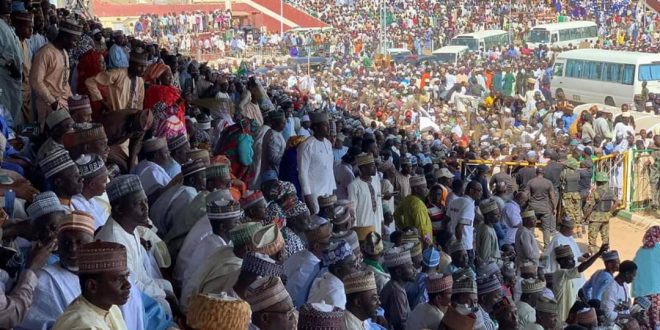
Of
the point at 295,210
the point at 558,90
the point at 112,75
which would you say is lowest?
the point at 558,90

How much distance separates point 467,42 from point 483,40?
598 mm

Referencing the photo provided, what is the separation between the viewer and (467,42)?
3900 cm

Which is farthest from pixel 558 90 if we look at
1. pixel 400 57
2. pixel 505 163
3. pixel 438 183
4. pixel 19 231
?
pixel 19 231

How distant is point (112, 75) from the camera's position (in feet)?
29.2

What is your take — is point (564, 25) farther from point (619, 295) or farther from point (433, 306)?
point (433, 306)

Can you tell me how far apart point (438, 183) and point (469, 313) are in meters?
5.53

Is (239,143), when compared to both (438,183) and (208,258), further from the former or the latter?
(208,258)

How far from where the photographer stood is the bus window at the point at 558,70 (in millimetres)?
31109

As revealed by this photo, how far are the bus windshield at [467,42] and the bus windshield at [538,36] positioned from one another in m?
2.07

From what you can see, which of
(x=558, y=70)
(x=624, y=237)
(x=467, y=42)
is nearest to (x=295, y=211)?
(x=624, y=237)

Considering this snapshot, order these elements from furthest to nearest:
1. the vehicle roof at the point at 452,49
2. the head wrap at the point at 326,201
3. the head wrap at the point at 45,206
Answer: the vehicle roof at the point at 452,49 < the head wrap at the point at 326,201 < the head wrap at the point at 45,206

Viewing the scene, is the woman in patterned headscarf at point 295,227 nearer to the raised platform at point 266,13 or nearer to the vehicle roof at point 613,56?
the vehicle roof at point 613,56

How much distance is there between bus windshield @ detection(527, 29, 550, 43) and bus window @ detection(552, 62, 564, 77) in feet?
24.4

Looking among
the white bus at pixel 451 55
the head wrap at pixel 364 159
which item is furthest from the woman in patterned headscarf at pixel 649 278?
the white bus at pixel 451 55
